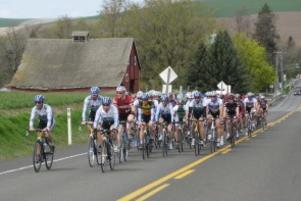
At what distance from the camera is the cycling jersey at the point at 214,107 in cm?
2128

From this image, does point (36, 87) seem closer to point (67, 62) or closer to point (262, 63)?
point (67, 62)

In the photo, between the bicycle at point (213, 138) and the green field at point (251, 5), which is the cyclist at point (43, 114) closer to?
the bicycle at point (213, 138)

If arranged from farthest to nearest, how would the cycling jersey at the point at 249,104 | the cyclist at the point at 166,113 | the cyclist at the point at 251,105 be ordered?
the cycling jersey at the point at 249,104 < the cyclist at the point at 251,105 < the cyclist at the point at 166,113

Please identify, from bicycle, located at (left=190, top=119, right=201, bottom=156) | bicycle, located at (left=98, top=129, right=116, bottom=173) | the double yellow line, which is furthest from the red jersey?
bicycle, located at (left=98, top=129, right=116, bottom=173)

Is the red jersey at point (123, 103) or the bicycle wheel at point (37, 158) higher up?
the red jersey at point (123, 103)

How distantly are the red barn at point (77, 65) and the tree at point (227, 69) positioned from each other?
8.94 m

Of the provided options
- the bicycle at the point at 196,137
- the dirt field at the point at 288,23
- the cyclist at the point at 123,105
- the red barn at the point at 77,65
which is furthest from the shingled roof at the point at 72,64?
the dirt field at the point at 288,23

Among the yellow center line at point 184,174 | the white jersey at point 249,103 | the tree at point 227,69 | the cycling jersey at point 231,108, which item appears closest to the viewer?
the yellow center line at point 184,174

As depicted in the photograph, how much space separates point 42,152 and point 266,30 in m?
148

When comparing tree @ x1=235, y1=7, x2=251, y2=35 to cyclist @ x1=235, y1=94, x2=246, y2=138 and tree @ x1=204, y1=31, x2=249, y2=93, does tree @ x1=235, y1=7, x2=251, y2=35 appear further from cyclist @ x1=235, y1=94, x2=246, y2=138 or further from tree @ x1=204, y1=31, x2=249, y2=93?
cyclist @ x1=235, y1=94, x2=246, y2=138

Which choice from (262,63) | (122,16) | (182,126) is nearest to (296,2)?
(262,63)

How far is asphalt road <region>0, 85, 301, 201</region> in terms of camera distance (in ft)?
37.3

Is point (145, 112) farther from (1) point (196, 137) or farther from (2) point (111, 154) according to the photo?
(2) point (111, 154)

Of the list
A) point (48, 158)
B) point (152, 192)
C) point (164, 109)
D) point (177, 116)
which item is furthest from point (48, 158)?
point (177, 116)
